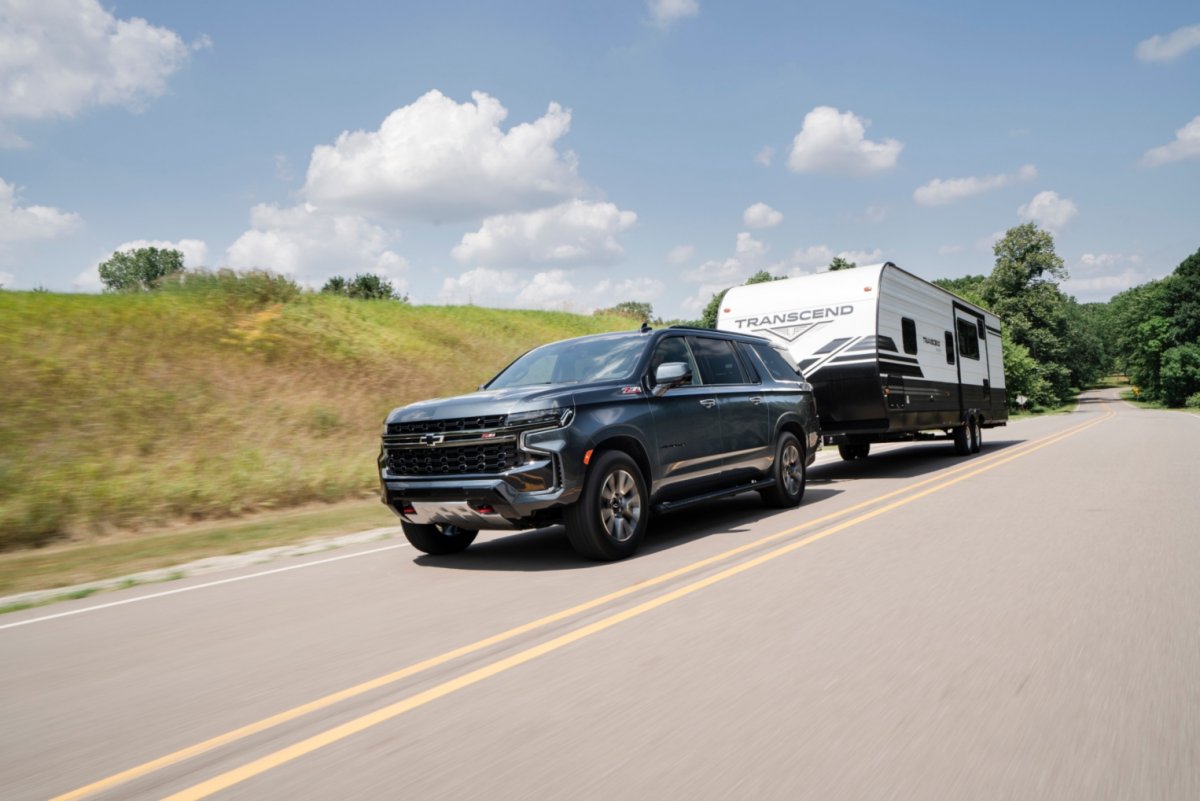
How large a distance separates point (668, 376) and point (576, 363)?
107cm

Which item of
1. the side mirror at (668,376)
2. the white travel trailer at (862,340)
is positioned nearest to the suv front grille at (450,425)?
the side mirror at (668,376)

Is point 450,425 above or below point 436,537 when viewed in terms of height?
above

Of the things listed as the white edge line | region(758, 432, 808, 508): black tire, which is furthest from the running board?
the white edge line

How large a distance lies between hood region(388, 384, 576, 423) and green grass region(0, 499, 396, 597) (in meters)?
3.18

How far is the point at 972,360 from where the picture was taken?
60.4 feet

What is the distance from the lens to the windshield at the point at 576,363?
8.05m

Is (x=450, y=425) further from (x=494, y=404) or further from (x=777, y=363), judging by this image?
(x=777, y=363)

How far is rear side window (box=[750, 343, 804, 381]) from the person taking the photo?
10.5m

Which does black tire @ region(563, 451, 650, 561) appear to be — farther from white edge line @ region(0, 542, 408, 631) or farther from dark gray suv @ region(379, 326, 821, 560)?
white edge line @ region(0, 542, 408, 631)

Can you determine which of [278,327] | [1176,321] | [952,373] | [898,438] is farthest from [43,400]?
[1176,321]

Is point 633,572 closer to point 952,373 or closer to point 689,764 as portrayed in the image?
point 689,764

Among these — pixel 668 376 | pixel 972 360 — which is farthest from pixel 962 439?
pixel 668 376

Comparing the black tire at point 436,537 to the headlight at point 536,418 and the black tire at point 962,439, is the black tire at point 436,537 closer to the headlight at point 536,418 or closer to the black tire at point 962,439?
the headlight at point 536,418

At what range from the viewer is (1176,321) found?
255 ft
